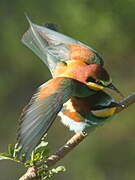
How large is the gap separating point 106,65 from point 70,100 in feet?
7.23

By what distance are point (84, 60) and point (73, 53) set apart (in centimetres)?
6

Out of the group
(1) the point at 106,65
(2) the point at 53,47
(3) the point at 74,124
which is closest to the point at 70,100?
(3) the point at 74,124

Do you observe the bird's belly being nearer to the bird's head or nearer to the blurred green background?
the bird's head

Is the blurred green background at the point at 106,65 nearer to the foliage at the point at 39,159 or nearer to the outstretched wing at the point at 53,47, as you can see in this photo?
the outstretched wing at the point at 53,47

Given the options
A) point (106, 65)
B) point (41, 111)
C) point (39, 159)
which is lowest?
point (106, 65)

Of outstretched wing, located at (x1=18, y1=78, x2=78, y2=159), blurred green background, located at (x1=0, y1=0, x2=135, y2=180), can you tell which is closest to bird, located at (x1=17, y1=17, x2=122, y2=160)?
outstretched wing, located at (x1=18, y1=78, x2=78, y2=159)

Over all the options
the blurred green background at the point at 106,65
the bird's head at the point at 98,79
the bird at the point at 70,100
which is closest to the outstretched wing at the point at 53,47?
the bird at the point at 70,100

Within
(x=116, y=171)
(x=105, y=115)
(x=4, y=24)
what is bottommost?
(x=116, y=171)

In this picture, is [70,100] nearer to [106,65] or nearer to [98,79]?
[98,79]

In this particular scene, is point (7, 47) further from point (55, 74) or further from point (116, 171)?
point (55, 74)

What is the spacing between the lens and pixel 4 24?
3670 mm

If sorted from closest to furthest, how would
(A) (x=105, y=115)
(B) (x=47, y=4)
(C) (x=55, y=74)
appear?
(A) (x=105, y=115), (C) (x=55, y=74), (B) (x=47, y=4)

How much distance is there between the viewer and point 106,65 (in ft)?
11.8

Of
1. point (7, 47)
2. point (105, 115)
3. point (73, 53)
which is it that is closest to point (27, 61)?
point (7, 47)
